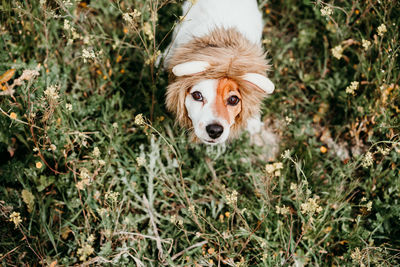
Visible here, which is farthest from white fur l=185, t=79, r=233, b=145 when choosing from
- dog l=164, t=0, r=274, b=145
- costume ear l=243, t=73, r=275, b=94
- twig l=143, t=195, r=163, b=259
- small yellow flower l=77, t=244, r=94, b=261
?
small yellow flower l=77, t=244, r=94, b=261

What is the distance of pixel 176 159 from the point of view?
9.84 feet

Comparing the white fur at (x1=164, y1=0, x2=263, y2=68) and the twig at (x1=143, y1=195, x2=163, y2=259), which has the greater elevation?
the white fur at (x1=164, y1=0, x2=263, y2=68)

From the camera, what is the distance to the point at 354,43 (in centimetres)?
355

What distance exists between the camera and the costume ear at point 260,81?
7.61 feet

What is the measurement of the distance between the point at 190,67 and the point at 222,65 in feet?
0.82

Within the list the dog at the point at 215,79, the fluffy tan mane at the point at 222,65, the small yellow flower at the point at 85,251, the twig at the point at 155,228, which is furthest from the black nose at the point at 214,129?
the small yellow flower at the point at 85,251

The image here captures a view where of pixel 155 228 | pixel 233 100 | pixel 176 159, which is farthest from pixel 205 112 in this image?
pixel 155 228

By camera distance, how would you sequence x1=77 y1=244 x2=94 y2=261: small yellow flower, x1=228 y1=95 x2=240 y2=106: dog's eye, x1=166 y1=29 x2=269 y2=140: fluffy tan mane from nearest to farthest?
x1=77 y1=244 x2=94 y2=261: small yellow flower
x1=166 y1=29 x2=269 y2=140: fluffy tan mane
x1=228 y1=95 x2=240 y2=106: dog's eye

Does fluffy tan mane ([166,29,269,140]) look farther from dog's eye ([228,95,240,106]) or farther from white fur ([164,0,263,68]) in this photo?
white fur ([164,0,263,68])

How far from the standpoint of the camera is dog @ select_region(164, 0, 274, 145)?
2.36 meters

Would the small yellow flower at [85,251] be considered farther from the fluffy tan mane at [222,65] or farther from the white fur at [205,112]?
the fluffy tan mane at [222,65]

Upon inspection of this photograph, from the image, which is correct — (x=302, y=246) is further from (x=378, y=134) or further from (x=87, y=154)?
(x=87, y=154)

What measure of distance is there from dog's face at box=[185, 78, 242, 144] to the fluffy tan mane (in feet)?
0.17

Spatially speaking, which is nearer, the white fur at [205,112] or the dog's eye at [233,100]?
the white fur at [205,112]
